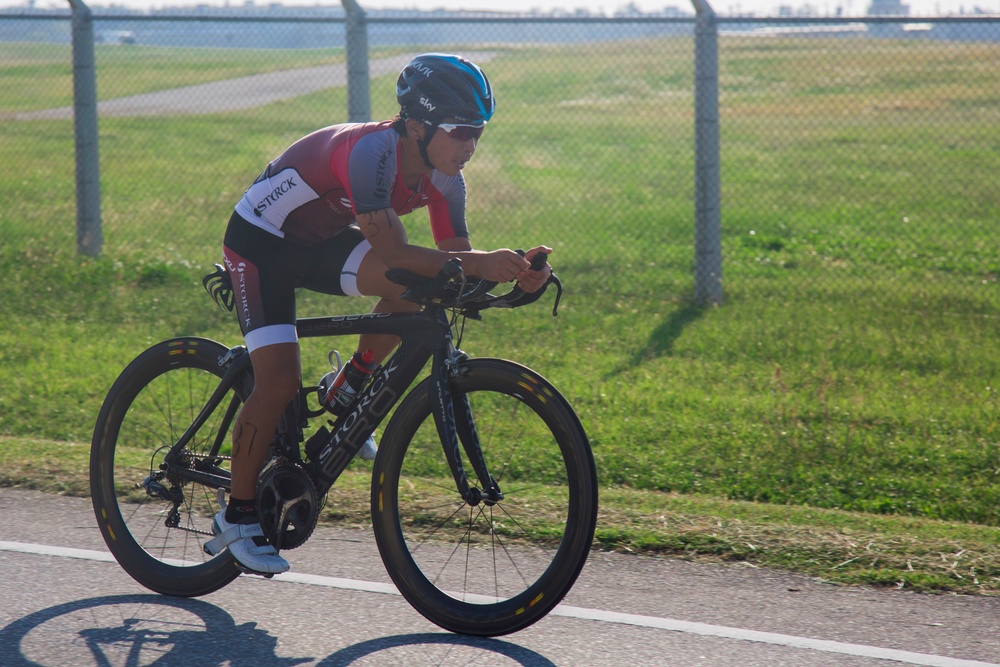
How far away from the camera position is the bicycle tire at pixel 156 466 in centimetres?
427

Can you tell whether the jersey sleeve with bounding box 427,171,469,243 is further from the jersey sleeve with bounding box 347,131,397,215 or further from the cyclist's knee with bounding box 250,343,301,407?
the cyclist's knee with bounding box 250,343,301,407

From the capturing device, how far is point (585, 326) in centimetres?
875

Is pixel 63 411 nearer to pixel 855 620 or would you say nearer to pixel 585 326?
pixel 585 326

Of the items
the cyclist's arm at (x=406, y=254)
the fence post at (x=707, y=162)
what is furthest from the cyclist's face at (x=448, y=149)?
the fence post at (x=707, y=162)

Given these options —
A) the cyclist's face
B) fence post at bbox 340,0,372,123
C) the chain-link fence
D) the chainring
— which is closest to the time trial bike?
the chainring

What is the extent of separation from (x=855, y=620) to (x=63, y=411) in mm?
4785

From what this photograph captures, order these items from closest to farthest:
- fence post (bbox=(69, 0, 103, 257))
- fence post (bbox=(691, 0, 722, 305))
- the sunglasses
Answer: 1. the sunglasses
2. fence post (bbox=(691, 0, 722, 305))
3. fence post (bbox=(69, 0, 103, 257))

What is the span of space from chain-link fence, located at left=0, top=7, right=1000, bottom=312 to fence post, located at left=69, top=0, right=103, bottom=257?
11.5 inches

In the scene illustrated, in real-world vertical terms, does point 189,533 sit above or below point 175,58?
below

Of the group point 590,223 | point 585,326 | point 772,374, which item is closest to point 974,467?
point 772,374

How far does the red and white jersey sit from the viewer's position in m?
3.72

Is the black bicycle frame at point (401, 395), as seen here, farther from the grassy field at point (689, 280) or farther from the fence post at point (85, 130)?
the fence post at point (85, 130)

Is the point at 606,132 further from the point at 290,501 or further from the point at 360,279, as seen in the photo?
the point at 290,501

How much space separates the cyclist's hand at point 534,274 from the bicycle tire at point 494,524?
0.98 ft
